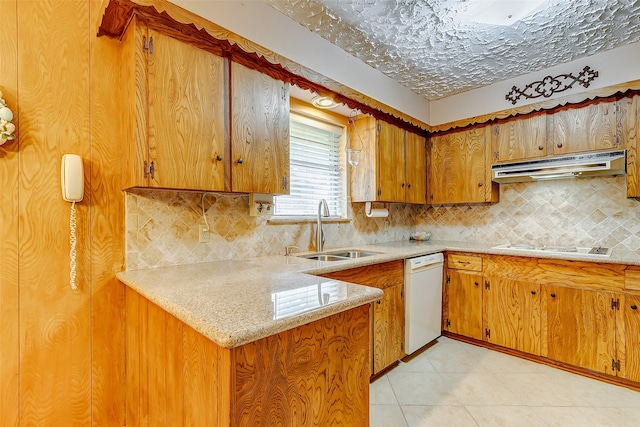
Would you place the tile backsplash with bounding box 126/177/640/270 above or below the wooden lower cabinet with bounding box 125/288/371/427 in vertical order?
above

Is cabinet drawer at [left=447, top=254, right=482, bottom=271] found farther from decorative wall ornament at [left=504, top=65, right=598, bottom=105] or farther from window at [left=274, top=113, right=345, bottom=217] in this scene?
decorative wall ornament at [left=504, top=65, right=598, bottom=105]

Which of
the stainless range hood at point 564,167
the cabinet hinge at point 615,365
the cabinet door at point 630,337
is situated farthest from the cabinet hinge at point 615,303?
the stainless range hood at point 564,167

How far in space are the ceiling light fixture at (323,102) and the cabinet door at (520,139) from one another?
1759 mm

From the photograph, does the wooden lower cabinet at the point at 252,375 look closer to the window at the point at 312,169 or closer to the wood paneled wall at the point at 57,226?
the wood paneled wall at the point at 57,226

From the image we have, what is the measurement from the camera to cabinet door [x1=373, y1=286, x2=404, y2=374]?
2.21 meters

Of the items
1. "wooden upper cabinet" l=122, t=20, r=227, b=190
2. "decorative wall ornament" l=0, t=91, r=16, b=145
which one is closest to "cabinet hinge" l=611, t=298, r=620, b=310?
"wooden upper cabinet" l=122, t=20, r=227, b=190

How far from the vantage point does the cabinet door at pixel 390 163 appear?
2850mm

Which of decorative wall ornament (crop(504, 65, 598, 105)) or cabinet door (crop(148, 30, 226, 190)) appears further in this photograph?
decorative wall ornament (crop(504, 65, 598, 105))

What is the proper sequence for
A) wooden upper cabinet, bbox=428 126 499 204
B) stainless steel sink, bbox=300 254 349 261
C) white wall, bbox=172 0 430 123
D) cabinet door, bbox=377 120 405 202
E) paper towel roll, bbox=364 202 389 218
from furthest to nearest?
wooden upper cabinet, bbox=428 126 499 204 < paper towel roll, bbox=364 202 389 218 < cabinet door, bbox=377 120 405 202 < stainless steel sink, bbox=300 254 349 261 < white wall, bbox=172 0 430 123

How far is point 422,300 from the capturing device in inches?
104

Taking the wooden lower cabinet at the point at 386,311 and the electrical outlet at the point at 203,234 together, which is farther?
the wooden lower cabinet at the point at 386,311

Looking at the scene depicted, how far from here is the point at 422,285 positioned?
8.59 ft

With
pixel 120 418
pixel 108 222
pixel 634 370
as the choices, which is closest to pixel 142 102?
pixel 108 222

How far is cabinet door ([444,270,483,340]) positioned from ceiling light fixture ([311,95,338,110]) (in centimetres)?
199
